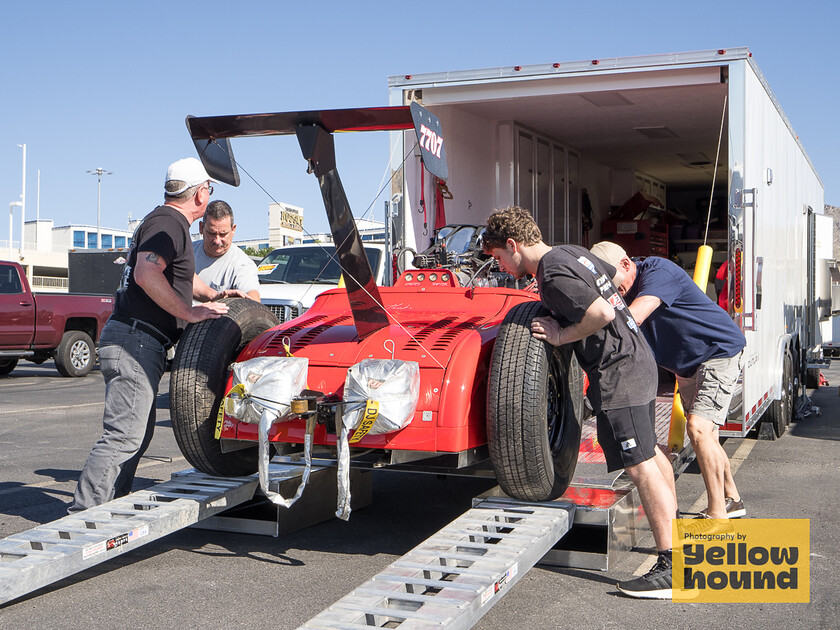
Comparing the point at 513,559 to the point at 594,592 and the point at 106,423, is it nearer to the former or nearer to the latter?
the point at 594,592

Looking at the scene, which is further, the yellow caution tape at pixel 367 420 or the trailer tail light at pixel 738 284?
the trailer tail light at pixel 738 284

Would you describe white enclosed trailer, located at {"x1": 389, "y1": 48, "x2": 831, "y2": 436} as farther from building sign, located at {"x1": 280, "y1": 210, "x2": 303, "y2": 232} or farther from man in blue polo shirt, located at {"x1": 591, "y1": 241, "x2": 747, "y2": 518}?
building sign, located at {"x1": 280, "y1": 210, "x2": 303, "y2": 232}

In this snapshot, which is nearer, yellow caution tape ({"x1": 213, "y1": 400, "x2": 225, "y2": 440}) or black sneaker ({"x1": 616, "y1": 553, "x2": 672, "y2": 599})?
black sneaker ({"x1": 616, "y1": 553, "x2": 672, "y2": 599})

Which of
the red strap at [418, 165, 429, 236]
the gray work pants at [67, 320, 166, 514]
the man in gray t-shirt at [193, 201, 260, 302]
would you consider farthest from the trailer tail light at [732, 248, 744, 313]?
the gray work pants at [67, 320, 166, 514]

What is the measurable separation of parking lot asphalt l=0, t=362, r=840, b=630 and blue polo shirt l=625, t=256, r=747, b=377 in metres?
1.11

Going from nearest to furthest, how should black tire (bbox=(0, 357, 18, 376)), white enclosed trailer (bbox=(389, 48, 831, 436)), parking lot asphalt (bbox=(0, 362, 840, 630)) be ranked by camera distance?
1. parking lot asphalt (bbox=(0, 362, 840, 630))
2. white enclosed trailer (bbox=(389, 48, 831, 436))
3. black tire (bbox=(0, 357, 18, 376))

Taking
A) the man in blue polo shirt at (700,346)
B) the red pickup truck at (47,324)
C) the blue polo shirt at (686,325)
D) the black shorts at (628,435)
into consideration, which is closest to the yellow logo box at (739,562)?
the man in blue polo shirt at (700,346)

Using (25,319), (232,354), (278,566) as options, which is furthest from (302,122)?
(25,319)

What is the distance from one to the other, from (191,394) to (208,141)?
1376 millimetres

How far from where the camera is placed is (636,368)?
4.22 meters

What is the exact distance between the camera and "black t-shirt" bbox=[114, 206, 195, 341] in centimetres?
473

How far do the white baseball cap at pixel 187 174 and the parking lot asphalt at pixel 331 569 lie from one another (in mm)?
2004

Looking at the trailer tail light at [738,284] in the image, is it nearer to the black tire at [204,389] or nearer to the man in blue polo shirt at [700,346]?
the man in blue polo shirt at [700,346]

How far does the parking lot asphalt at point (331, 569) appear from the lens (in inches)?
150
